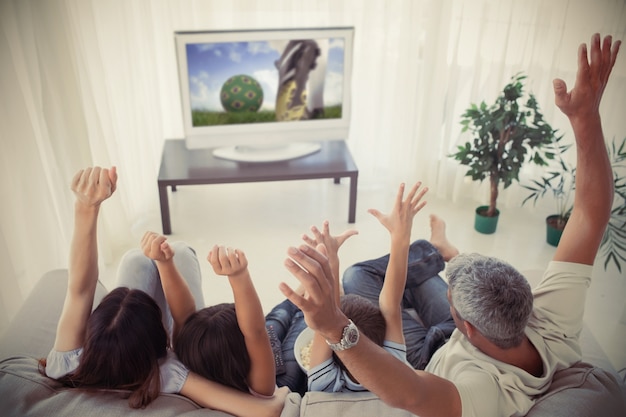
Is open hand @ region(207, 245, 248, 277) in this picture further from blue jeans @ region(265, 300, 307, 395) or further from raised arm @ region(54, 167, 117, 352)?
blue jeans @ region(265, 300, 307, 395)

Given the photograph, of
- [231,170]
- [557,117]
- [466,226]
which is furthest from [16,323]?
[557,117]

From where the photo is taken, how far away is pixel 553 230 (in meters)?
3.10

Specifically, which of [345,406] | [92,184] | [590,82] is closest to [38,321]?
[92,184]

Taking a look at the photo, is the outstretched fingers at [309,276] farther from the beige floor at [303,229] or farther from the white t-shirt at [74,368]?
the beige floor at [303,229]

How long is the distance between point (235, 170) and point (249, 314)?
76.5 inches

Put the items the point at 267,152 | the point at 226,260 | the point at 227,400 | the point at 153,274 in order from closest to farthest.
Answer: the point at 226,260 < the point at 227,400 < the point at 153,274 < the point at 267,152

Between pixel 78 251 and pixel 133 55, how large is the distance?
2.10 meters

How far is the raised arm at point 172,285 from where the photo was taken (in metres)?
Result: 1.53

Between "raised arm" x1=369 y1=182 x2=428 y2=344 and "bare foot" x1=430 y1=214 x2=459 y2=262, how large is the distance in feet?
3.09

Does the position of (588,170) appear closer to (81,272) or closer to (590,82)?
(590,82)

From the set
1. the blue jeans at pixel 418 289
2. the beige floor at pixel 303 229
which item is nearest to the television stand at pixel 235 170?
the beige floor at pixel 303 229

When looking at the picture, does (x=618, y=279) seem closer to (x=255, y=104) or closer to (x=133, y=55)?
(x=255, y=104)

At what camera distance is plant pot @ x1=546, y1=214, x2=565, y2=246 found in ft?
10.1

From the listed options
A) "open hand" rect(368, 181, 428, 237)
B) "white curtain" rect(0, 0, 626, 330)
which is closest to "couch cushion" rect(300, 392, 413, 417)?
"open hand" rect(368, 181, 428, 237)
